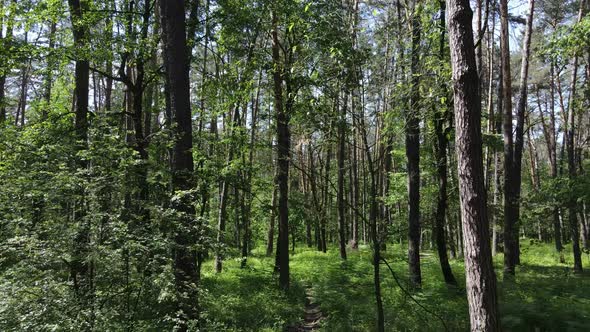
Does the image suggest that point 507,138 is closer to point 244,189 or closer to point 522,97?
point 522,97

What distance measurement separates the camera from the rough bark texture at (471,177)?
15.4 feet

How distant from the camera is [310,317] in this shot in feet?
32.2

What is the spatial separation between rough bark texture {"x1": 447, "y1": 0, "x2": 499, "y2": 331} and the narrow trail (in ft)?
15.2

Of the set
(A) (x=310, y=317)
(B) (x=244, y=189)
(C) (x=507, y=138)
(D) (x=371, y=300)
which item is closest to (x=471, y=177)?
(B) (x=244, y=189)

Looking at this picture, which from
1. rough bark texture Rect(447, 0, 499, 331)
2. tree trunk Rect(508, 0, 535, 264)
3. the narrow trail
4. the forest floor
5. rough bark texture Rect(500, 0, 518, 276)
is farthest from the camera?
tree trunk Rect(508, 0, 535, 264)

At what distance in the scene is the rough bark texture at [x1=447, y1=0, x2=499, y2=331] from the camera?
4707 mm

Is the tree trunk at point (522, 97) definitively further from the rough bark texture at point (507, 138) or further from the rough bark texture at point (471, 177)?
the rough bark texture at point (471, 177)

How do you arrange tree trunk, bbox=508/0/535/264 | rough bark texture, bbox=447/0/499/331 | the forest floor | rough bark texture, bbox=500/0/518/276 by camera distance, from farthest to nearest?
tree trunk, bbox=508/0/535/264 < rough bark texture, bbox=500/0/518/276 < the forest floor < rough bark texture, bbox=447/0/499/331

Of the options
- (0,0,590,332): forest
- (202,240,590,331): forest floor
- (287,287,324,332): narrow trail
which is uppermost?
(0,0,590,332): forest

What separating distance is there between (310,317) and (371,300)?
1731mm

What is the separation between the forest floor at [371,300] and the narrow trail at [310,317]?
80 mm

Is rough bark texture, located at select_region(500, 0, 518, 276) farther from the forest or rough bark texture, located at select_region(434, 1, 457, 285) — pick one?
rough bark texture, located at select_region(434, 1, 457, 285)

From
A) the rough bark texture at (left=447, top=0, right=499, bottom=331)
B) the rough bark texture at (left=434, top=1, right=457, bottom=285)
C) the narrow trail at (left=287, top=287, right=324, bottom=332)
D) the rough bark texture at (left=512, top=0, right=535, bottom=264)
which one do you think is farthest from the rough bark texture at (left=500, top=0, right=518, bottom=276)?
the rough bark texture at (left=447, top=0, right=499, bottom=331)

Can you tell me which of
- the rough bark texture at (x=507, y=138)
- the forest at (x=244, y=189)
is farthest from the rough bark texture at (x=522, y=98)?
the forest at (x=244, y=189)
